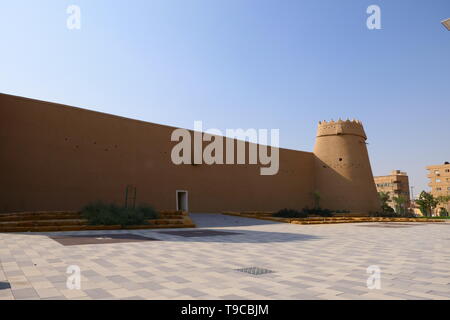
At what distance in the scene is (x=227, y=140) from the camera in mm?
24656

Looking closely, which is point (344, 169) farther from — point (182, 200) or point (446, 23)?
point (446, 23)

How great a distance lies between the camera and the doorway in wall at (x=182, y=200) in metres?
22.0

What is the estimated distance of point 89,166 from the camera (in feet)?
58.6

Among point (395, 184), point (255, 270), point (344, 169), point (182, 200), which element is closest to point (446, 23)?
point (255, 270)

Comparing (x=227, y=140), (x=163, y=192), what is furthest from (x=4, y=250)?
(x=227, y=140)

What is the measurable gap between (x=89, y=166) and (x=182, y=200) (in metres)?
6.54

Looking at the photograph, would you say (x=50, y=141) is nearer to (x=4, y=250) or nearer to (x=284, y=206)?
(x=4, y=250)

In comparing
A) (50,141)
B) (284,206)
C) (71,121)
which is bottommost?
(284,206)

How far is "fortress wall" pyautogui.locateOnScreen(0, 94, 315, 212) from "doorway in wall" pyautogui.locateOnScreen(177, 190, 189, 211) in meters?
0.44

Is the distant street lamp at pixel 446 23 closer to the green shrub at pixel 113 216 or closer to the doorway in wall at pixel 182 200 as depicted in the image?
the green shrub at pixel 113 216

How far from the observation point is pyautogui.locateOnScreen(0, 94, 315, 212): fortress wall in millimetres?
15586

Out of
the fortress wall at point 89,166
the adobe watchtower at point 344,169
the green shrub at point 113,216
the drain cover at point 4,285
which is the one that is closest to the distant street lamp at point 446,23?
the drain cover at point 4,285

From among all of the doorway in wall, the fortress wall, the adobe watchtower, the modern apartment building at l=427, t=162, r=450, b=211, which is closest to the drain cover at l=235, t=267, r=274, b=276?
the fortress wall

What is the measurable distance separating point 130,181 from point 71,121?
14.7ft
